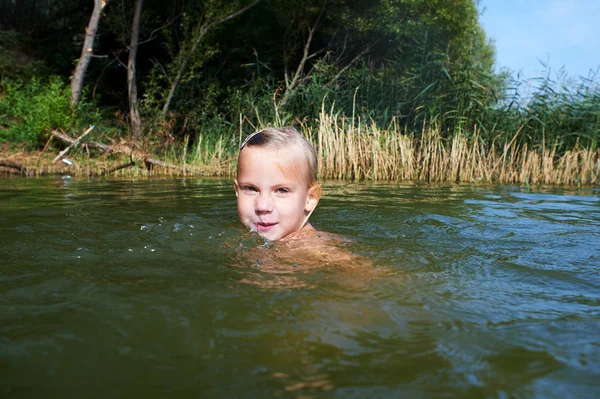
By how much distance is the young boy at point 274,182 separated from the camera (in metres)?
2.97

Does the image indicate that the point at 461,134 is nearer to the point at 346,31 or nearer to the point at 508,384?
the point at 508,384

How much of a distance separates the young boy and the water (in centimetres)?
15

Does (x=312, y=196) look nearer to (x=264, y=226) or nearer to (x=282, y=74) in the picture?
(x=264, y=226)

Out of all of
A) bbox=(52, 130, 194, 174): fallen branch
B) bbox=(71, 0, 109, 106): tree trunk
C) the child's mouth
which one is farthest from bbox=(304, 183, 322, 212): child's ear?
bbox=(71, 0, 109, 106): tree trunk

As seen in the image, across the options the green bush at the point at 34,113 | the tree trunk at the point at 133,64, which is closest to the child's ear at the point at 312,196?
the green bush at the point at 34,113

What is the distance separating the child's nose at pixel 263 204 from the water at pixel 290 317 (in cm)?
20

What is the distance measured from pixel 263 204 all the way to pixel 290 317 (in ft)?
4.12

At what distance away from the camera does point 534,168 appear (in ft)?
30.7

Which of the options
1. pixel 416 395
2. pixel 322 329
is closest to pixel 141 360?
pixel 322 329

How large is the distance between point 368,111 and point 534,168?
331 cm

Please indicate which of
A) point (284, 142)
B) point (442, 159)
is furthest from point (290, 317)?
point (442, 159)

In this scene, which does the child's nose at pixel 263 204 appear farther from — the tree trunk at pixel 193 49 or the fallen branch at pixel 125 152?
the tree trunk at pixel 193 49

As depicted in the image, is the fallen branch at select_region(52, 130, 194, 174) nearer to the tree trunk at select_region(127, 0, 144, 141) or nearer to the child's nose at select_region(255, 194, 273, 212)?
the tree trunk at select_region(127, 0, 144, 141)

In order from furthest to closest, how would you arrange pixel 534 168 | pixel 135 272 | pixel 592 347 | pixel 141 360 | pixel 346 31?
pixel 346 31 < pixel 534 168 < pixel 135 272 < pixel 592 347 < pixel 141 360
